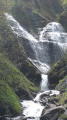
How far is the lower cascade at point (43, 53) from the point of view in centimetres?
A: 3438

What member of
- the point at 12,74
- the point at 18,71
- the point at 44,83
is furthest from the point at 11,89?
the point at 44,83

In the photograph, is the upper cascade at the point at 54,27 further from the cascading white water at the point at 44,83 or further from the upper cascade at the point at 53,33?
the cascading white water at the point at 44,83

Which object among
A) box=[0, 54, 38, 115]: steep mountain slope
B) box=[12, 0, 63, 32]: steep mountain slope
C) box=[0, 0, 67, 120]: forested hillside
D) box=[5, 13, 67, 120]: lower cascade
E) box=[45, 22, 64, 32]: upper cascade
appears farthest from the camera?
box=[12, 0, 63, 32]: steep mountain slope

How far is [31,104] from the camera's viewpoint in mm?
36469

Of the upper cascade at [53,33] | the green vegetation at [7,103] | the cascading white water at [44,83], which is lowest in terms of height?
the green vegetation at [7,103]

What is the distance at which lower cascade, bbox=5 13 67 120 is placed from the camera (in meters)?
34.4

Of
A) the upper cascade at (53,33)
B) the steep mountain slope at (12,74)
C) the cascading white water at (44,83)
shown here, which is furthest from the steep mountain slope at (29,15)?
the cascading white water at (44,83)

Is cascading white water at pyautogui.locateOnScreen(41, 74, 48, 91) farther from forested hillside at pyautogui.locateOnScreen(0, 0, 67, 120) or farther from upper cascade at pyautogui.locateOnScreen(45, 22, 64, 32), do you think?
upper cascade at pyautogui.locateOnScreen(45, 22, 64, 32)

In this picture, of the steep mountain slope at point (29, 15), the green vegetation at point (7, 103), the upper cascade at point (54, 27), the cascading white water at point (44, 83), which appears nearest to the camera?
the green vegetation at point (7, 103)

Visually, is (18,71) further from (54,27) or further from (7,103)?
(54,27)

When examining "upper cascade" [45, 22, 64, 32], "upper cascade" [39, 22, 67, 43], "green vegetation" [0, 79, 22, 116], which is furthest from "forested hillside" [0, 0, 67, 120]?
"upper cascade" [39, 22, 67, 43]

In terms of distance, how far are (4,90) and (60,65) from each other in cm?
1754

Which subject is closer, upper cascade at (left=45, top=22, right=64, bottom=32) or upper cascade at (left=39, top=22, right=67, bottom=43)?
upper cascade at (left=39, top=22, right=67, bottom=43)

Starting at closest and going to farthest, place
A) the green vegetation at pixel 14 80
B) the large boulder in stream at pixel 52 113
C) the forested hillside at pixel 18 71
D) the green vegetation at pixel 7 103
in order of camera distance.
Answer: the large boulder in stream at pixel 52 113 → the green vegetation at pixel 7 103 → the forested hillside at pixel 18 71 → the green vegetation at pixel 14 80
